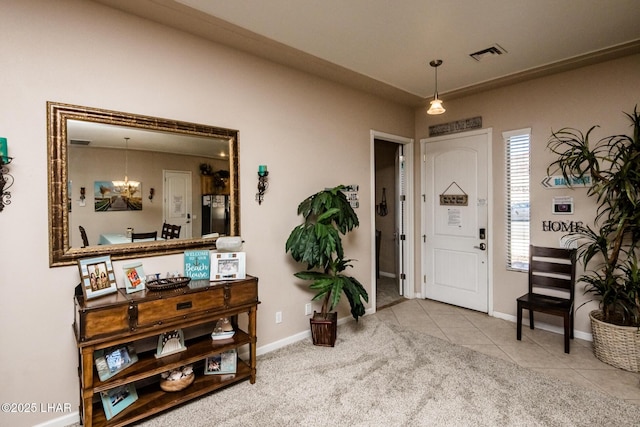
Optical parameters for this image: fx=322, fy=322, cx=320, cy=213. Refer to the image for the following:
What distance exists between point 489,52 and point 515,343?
284 centimetres

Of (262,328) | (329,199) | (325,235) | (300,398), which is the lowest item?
(300,398)

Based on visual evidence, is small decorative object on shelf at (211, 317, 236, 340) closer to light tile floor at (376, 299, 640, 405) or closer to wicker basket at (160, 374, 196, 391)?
wicker basket at (160, 374, 196, 391)

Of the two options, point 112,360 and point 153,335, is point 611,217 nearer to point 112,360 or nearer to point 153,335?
point 153,335

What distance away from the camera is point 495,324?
375 cm

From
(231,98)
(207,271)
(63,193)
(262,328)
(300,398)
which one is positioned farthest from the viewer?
(262,328)

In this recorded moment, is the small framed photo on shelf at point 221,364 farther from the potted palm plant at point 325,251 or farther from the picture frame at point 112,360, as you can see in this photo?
the potted palm plant at point 325,251

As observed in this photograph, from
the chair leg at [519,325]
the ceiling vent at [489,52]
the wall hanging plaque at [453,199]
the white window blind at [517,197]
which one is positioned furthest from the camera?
the wall hanging plaque at [453,199]

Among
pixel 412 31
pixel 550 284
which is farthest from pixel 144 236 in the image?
pixel 550 284

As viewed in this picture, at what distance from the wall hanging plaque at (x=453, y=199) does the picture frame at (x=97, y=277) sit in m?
3.91

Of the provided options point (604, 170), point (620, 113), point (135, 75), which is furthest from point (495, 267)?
point (135, 75)

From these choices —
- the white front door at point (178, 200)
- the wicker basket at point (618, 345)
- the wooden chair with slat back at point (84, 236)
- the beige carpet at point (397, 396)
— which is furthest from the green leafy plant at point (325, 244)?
the wicker basket at point (618, 345)

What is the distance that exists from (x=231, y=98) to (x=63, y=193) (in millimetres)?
1466

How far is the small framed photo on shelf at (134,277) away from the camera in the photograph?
2.15 meters

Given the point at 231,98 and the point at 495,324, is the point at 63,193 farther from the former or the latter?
the point at 495,324
